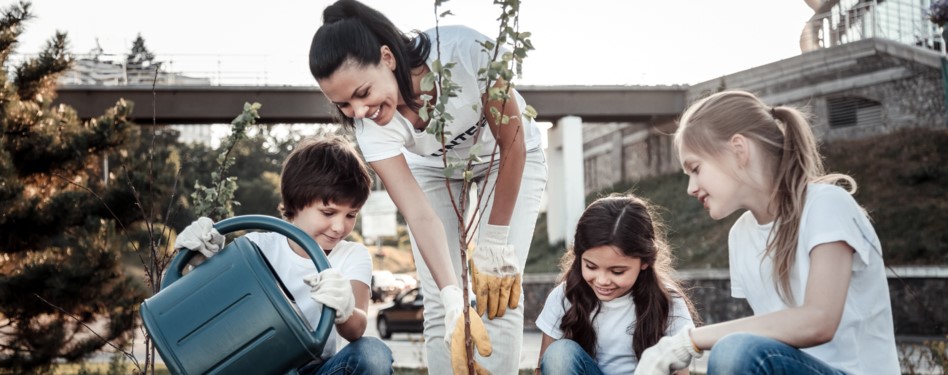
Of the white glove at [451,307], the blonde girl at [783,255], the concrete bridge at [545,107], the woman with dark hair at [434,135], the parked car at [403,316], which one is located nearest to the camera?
the blonde girl at [783,255]

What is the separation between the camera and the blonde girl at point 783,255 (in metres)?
1.81

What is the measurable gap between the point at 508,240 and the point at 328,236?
53 centimetres

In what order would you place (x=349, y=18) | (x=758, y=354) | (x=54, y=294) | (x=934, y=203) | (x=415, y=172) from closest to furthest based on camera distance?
(x=758, y=354) → (x=349, y=18) → (x=415, y=172) → (x=54, y=294) → (x=934, y=203)

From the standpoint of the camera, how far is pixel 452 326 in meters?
2.11

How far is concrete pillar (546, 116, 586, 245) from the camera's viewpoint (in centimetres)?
1964

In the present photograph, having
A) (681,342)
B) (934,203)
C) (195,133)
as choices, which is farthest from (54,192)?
(195,133)

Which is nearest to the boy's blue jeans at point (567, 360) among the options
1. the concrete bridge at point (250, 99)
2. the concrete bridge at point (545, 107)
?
the concrete bridge at point (545, 107)

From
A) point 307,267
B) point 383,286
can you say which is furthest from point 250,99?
point 307,267

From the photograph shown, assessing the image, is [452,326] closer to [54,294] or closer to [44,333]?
[54,294]

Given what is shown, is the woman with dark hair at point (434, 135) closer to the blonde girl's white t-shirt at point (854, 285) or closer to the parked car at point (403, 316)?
the blonde girl's white t-shirt at point (854, 285)

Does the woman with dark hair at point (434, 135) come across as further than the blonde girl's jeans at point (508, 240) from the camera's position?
No

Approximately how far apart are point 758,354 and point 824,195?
375 millimetres

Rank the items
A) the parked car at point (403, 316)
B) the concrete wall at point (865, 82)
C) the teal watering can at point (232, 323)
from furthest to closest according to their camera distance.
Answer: the parked car at point (403, 316) < the concrete wall at point (865, 82) < the teal watering can at point (232, 323)

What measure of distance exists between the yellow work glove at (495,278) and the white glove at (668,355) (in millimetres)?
496
